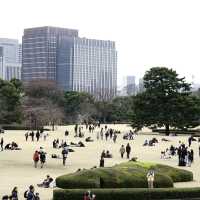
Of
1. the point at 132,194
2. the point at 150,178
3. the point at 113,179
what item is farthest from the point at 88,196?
the point at 150,178

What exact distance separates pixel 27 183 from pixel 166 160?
17.3 meters

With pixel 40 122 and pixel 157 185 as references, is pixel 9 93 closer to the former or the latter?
pixel 40 122

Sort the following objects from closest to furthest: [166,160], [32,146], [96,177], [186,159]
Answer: [96,177]
[186,159]
[166,160]
[32,146]

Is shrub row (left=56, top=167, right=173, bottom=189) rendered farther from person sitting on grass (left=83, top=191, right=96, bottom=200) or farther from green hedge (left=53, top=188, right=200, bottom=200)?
person sitting on grass (left=83, top=191, right=96, bottom=200)

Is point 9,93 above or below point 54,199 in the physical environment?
above

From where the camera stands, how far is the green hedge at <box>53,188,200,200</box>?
80.3ft

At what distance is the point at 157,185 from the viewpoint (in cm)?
2800

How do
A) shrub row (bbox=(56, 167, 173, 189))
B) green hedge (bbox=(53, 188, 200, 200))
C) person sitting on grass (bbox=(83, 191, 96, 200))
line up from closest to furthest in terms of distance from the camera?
person sitting on grass (bbox=(83, 191, 96, 200)) < green hedge (bbox=(53, 188, 200, 200)) < shrub row (bbox=(56, 167, 173, 189))

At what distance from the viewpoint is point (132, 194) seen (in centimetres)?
2533

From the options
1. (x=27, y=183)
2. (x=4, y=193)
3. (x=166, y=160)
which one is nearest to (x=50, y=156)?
(x=166, y=160)

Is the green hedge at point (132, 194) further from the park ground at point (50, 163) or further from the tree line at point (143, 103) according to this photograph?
the tree line at point (143, 103)

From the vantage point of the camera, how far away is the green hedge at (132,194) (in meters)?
24.5

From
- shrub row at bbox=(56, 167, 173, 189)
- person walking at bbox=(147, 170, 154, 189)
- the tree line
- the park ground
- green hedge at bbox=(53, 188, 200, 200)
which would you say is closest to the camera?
green hedge at bbox=(53, 188, 200, 200)

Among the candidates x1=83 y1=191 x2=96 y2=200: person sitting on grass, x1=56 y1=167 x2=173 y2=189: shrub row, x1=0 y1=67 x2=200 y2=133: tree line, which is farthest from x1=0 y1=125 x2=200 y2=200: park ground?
x1=0 y1=67 x2=200 y2=133: tree line
